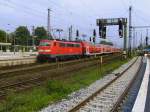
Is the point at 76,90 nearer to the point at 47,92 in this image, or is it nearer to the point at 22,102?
the point at 47,92

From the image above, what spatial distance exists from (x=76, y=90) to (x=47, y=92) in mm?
1959

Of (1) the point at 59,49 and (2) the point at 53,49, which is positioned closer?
(2) the point at 53,49

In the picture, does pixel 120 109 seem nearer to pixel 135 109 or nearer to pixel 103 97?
pixel 135 109

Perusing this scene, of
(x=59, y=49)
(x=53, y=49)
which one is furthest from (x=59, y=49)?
(x=53, y=49)

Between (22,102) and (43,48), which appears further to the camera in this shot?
(43,48)

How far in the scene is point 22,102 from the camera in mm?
14109

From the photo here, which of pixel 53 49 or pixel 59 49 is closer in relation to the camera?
pixel 53 49

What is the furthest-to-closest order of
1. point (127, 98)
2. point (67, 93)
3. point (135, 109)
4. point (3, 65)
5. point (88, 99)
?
1. point (3, 65)
2. point (67, 93)
3. point (127, 98)
4. point (88, 99)
5. point (135, 109)

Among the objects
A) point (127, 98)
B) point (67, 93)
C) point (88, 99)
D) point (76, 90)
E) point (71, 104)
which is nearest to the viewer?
point (71, 104)

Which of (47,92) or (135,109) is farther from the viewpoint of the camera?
(47,92)

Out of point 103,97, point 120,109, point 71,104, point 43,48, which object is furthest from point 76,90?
point 43,48

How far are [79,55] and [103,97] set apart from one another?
4808cm

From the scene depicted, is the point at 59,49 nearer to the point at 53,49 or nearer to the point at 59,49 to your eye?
the point at 59,49

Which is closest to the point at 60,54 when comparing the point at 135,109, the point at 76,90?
the point at 76,90
